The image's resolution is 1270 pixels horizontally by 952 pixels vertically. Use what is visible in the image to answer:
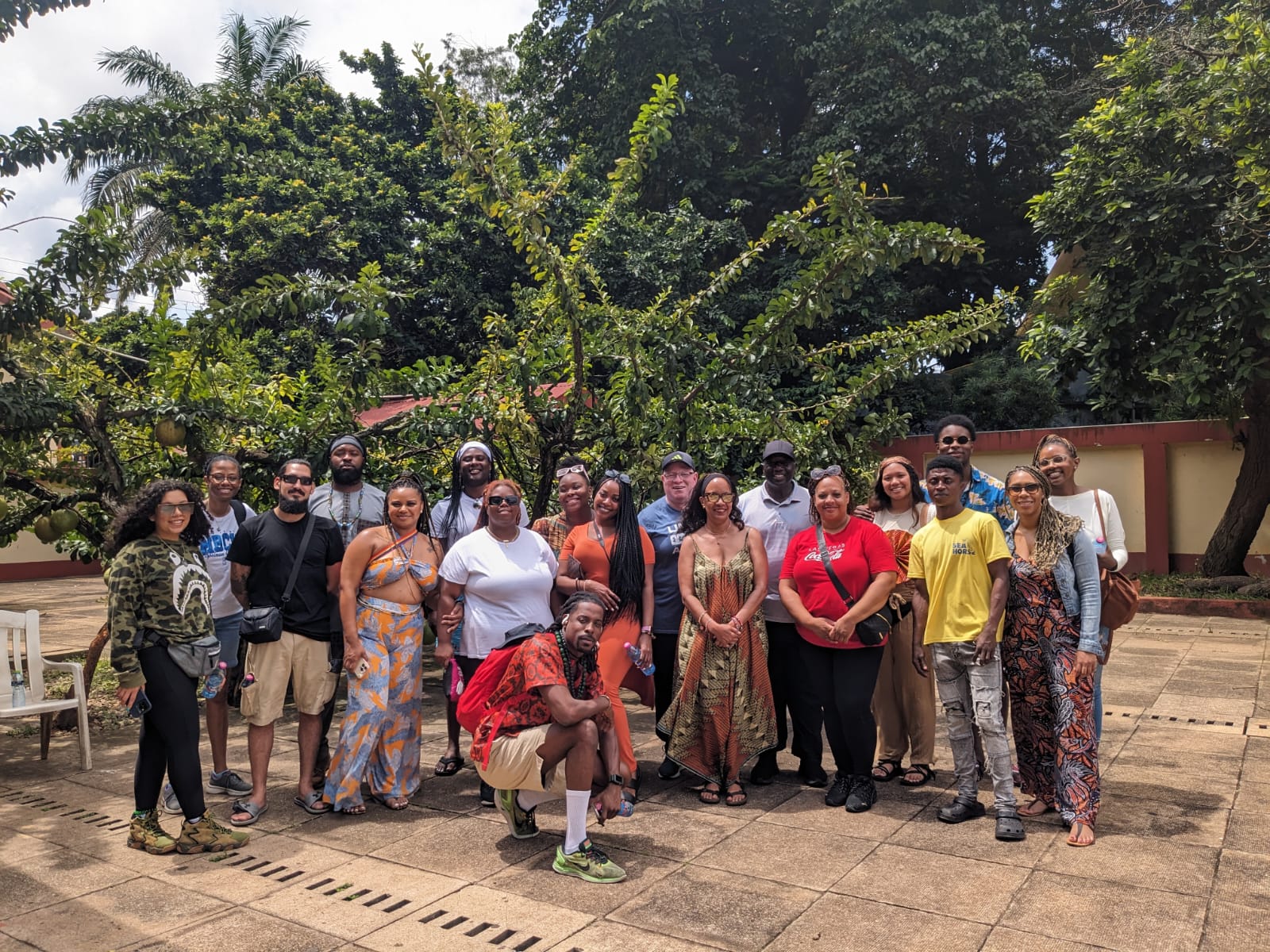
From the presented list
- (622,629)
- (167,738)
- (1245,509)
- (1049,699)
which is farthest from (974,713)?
(1245,509)

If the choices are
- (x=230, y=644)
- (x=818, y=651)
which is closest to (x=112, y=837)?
(x=230, y=644)

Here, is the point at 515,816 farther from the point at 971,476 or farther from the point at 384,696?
the point at 971,476

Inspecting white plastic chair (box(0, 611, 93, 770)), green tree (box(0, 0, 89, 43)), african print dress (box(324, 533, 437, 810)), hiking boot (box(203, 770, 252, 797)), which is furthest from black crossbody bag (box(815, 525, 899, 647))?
green tree (box(0, 0, 89, 43))

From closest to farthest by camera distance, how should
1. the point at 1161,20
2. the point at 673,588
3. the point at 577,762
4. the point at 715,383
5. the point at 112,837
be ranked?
the point at 577,762 < the point at 112,837 < the point at 673,588 < the point at 715,383 < the point at 1161,20

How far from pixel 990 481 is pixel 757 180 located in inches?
584

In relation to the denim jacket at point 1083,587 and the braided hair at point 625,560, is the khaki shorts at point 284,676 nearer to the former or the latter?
the braided hair at point 625,560

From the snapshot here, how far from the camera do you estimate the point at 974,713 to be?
4305 millimetres

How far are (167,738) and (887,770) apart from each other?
338 cm

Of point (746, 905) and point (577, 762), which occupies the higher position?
point (577, 762)

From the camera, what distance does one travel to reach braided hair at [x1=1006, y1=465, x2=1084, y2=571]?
4.29 meters

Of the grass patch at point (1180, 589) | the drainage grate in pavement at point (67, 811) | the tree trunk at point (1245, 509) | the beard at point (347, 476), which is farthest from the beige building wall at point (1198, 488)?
the drainage grate in pavement at point (67, 811)

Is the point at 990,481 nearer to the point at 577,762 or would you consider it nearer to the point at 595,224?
the point at 577,762

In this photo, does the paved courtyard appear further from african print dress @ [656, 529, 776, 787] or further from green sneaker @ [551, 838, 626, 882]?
african print dress @ [656, 529, 776, 787]

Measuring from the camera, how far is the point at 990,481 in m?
4.91
